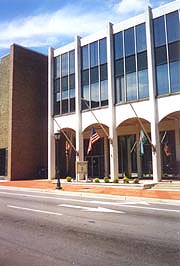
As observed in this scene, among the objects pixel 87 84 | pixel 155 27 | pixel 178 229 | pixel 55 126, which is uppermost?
pixel 155 27

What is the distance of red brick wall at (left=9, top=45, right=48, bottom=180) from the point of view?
35812 millimetres

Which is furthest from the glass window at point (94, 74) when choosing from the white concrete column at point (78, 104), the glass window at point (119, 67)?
the glass window at point (119, 67)

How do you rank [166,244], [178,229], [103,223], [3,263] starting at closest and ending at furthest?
[3,263], [166,244], [178,229], [103,223]

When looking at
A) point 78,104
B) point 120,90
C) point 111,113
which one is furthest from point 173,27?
point 78,104

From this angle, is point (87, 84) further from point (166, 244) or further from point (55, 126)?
point (166, 244)

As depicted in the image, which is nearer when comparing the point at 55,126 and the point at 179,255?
the point at 179,255

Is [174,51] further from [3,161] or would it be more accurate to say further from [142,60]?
[3,161]

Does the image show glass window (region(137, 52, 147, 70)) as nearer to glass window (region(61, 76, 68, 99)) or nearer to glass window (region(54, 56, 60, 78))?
glass window (region(61, 76, 68, 99))

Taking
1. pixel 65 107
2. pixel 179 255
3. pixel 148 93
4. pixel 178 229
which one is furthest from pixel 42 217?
pixel 65 107

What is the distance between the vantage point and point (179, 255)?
20.4 feet

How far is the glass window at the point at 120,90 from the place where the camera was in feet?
93.9

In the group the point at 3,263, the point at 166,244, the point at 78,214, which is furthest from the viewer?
the point at 78,214

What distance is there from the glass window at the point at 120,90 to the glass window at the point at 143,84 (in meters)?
1.85

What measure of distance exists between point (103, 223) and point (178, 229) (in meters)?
2.29
